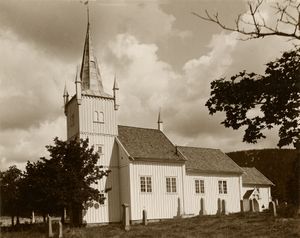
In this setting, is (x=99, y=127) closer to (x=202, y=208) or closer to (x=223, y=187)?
(x=202, y=208)

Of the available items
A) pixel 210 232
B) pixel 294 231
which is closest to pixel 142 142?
pixel 210 232

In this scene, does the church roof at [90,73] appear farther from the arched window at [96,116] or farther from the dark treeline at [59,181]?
the dark treeline at [59,181]

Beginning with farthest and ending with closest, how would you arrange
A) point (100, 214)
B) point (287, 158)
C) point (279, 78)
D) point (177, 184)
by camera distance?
point (287, 158), point (177, 184), point (100, 214), point (279, 78)

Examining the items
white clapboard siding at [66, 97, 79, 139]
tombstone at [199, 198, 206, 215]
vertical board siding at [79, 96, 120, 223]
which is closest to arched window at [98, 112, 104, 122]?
vertical board siding at [79, 96, 120, 223]

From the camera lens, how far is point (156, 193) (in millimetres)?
37438

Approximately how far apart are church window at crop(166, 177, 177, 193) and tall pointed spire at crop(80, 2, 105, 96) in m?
9.22

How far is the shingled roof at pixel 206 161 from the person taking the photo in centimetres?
4175

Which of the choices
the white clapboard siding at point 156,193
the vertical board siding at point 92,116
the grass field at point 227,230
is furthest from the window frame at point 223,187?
the grass field at point 227,230

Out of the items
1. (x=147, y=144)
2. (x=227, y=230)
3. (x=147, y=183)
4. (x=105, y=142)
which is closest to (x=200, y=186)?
(x=147, y=183)

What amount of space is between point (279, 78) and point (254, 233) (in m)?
11.8

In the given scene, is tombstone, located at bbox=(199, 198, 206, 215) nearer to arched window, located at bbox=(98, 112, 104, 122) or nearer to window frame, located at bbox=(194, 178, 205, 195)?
window frame, located at bbox=(194, 178, 205, 195)

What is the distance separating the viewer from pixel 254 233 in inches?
820

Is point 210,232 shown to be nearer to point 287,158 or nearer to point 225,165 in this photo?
point 225,165

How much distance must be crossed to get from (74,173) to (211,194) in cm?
1624
